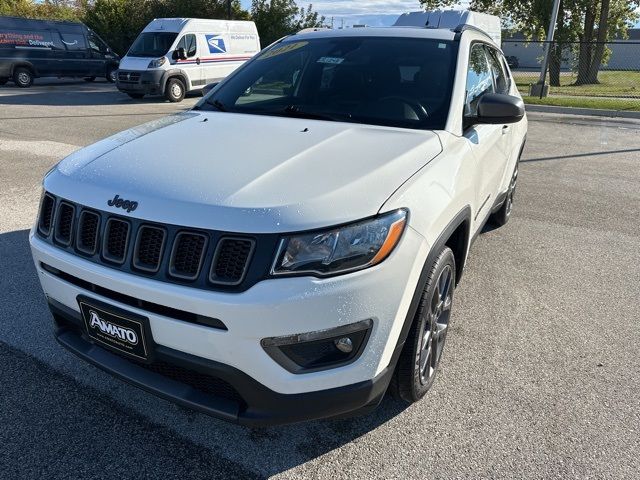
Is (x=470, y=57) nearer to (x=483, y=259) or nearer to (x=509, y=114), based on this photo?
(x=509, y=114)

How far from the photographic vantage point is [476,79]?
3.40 meters

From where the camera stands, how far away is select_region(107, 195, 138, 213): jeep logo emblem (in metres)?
1.99

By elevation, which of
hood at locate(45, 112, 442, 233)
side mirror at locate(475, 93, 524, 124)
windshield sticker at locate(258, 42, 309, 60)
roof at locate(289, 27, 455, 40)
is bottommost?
hood at locate(45, 112, 442, 233)

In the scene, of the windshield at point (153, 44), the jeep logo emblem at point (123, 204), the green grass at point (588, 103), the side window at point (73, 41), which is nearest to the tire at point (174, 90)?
the windshield at point (153, 44)

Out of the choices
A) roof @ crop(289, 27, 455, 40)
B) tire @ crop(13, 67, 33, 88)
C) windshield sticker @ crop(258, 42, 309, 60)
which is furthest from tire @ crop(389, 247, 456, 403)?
tire @ crop(13, 67, 33, 88)

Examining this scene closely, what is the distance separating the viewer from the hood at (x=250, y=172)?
1.88m

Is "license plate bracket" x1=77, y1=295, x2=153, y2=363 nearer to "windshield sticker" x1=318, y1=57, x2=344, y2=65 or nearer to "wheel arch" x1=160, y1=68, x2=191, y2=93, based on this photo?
"windshield sticker" x1=318, y1=57, x2=344, y2=65

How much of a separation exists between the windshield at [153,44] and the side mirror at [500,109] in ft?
46.5

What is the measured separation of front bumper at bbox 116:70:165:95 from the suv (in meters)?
13.0

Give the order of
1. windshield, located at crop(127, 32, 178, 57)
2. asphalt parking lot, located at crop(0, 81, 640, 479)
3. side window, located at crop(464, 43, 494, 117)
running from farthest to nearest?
windshield, located at crop(127, 32, 178, 57) < side window, located at crop(464, 43, 494, 117) < asphalt parking lot, located at crop(0, 81, 640, 479)

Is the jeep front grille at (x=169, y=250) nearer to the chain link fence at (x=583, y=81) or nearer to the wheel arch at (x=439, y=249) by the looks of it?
the wheel arch at (x=439, y=249)

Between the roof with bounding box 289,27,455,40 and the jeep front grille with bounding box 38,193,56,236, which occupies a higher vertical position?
the roof with bounding box 289,27,455,40

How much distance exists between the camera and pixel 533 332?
329 cm

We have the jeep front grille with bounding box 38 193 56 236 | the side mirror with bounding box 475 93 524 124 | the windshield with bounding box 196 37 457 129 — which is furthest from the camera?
the windshield with bounding box 196 37 457 129
